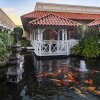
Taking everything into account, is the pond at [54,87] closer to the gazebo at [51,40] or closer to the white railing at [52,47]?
the white railing at [52,47]

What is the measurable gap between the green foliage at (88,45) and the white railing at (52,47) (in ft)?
2.45

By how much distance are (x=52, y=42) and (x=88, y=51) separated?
3.13 metres

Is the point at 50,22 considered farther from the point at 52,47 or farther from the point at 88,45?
the point at 88,45

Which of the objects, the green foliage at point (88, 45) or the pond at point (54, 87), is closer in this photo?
the pond at point (54, 87)

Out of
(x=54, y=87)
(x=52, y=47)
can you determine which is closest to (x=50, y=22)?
(x=52, y=47)

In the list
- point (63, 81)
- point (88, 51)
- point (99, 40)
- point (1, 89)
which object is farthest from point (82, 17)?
point (1, 89)

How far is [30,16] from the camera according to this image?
65.6 ft

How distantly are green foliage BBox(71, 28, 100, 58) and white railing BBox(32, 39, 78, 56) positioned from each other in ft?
2.45

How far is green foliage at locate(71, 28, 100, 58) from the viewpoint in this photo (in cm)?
1672

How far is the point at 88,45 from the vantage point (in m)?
17.1

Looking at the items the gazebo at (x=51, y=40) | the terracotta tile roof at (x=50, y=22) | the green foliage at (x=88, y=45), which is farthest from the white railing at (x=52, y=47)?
the terracotta tile roof at (x=50, y=22)

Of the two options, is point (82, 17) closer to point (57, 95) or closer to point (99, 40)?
point (99, 40)

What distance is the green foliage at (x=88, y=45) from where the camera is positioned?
1672 centimetres

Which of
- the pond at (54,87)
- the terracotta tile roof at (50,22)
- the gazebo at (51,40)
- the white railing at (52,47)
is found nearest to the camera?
the pond at (54,87)
